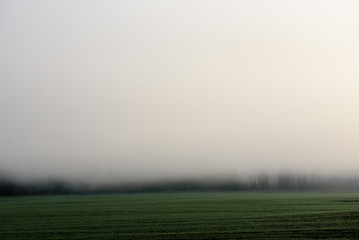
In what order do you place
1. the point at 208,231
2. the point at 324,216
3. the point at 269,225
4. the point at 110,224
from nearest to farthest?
the point at 208,231 < the point at 269,225 < the point at 110,224 < the point at 324,216

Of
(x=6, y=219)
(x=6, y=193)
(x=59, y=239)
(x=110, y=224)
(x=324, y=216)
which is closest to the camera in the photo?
(x=59, y=239)

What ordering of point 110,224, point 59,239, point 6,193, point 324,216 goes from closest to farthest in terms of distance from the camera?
point 59,239, point 110,224, point 324,216, point 6,193

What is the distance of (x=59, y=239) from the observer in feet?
109

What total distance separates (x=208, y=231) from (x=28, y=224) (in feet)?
62.1

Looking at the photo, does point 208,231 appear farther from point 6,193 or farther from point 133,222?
point 6,193

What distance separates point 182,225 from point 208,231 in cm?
398

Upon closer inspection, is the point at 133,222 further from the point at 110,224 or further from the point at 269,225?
the point at 269,225

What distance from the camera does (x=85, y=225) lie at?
133ft

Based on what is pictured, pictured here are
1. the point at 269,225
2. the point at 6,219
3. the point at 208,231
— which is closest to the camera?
the point at 208,231

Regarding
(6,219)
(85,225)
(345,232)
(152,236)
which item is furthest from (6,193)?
(345,232)

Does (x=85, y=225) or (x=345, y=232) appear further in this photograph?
(x=85, y=225)

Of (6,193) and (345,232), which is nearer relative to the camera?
(345,232)

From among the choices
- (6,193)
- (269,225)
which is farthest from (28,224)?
(6,193)

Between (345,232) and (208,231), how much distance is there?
11073 mm
